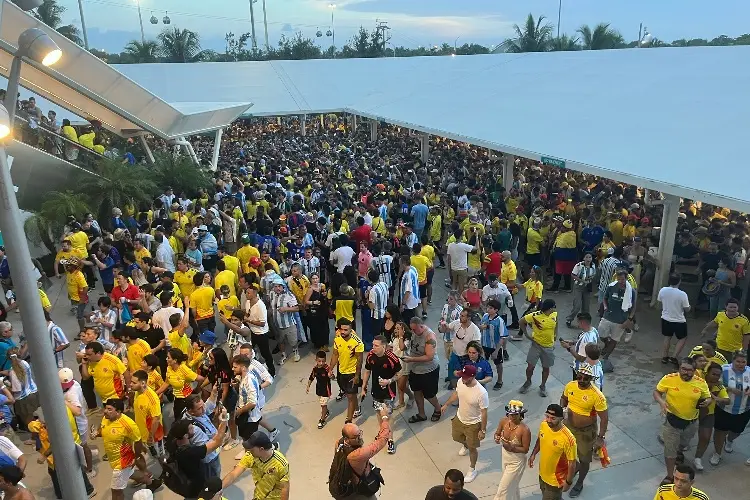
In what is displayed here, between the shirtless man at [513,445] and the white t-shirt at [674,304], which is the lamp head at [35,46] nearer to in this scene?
the shirtless man at [513,445]

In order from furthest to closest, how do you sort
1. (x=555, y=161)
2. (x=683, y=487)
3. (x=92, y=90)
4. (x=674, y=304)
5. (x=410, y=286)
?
1. (x=92, y=90)
2. (x=555, y=161)
3. (x=410, y=286)
4. (x=674, y=304)
5. (x=683, y=487)

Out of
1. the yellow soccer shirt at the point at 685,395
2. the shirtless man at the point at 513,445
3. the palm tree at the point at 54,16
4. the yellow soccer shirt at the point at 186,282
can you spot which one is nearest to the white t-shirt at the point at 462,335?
the shirtless man at the point at 513,445

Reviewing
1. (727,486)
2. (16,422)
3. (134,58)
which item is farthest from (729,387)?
(134,58)

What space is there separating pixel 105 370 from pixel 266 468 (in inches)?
106

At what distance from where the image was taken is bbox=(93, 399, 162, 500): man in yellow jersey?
4.95m

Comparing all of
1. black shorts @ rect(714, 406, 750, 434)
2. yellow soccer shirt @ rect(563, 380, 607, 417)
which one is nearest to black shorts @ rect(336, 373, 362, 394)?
yellow soccer shirt @ rect(563, 380, 607, 417)

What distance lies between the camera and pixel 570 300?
10.6 meters

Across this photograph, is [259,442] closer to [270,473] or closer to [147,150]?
[270,473]

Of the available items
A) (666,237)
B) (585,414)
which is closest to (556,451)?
(585,414)

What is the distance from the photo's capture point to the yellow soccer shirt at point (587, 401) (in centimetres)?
516

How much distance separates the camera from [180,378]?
593 cm

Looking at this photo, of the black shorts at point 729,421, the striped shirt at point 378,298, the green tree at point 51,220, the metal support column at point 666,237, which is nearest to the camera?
the black shorts at point 729,421

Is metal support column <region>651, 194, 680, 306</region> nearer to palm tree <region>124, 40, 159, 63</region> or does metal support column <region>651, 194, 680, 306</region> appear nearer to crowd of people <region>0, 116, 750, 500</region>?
crowd of people <region>0, 116, 750, 500</region>

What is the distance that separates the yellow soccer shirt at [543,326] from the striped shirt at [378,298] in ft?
6.64
